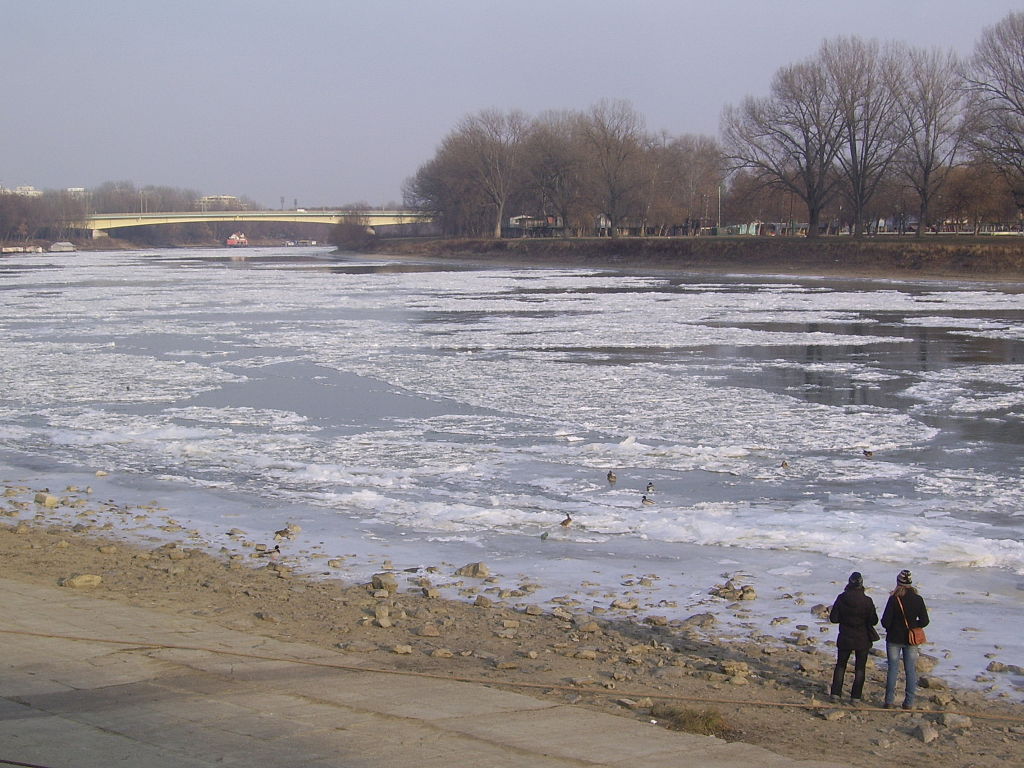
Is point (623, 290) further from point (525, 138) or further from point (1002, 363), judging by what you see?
point (525, 138)

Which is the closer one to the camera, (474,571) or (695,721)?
(695,721)

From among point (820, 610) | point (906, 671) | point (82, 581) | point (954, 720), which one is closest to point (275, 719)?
point (82, 581)

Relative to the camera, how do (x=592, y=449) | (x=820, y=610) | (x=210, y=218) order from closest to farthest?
(x=820, y=610) < (x=592, y=449) < (x=210, y=218)

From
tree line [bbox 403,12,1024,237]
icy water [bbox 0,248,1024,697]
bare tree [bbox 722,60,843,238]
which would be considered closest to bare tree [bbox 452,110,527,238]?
tree line [bbox 403,12,1024,237]

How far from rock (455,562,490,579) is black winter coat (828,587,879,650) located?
3851 millimetres

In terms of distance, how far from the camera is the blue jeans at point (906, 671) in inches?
287

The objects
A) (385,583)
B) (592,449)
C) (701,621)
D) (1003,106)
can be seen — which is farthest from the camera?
(1003,106)

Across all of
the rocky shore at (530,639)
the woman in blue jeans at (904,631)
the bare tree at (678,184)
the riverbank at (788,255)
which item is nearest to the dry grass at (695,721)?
the rocky shore at (530,639)

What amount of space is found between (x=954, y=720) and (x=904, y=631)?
2.14 ft

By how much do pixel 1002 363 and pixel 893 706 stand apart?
66.0 feet

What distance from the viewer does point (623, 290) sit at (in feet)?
188

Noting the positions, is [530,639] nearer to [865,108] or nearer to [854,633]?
[854,633]

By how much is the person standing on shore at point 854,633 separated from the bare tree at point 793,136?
74974mm

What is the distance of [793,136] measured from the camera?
265 feet
